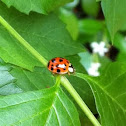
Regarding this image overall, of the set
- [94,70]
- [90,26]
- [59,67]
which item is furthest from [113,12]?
[90,26]

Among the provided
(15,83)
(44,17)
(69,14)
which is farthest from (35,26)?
(69,14)

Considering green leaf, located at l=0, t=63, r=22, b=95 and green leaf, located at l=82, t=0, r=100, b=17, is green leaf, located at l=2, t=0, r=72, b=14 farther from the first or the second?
green leaf, located at l=82, t=0, r=100, b=17

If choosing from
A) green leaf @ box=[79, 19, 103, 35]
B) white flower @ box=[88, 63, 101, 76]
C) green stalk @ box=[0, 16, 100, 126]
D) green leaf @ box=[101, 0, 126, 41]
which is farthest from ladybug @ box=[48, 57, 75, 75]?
green leaf @ box=[79, 19, 103, 35]

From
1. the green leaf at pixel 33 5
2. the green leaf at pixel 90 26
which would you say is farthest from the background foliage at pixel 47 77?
the green leaf at pixel 90 26

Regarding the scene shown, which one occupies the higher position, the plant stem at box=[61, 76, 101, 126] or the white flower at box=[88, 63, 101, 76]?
the plant stem at box=[61, 76, 101, 126]

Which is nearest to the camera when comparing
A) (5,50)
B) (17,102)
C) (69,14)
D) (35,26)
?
(17,102)

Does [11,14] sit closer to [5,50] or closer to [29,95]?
[5,50]
